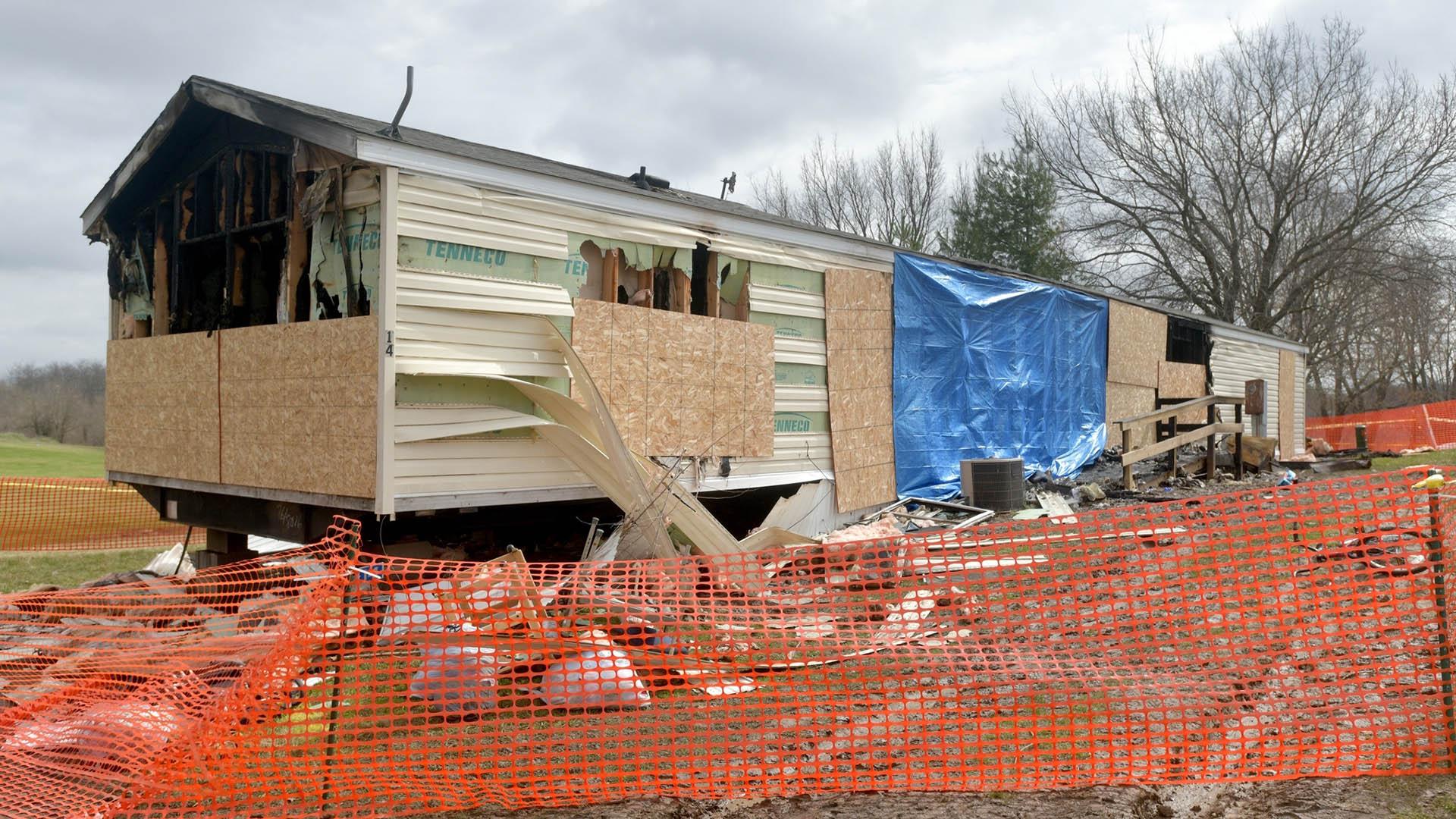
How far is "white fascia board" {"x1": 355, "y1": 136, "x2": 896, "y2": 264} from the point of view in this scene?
683 centimetres

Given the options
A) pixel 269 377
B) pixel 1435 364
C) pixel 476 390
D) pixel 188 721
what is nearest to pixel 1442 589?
pixel 188 721

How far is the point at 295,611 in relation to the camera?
406 cm

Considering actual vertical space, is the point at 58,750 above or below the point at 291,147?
below

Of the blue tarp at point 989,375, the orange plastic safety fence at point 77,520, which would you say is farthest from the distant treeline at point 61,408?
the blue tarp at point 989,375

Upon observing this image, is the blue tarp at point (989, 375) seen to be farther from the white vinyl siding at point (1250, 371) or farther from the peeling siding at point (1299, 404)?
the peeling siding at point (1299, 404)

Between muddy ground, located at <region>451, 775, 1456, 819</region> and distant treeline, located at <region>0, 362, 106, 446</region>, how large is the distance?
5151 cm

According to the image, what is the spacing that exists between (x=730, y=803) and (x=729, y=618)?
2.81 feet

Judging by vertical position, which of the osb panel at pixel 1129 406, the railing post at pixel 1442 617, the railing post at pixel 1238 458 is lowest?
the railing post at pixel 1442 617

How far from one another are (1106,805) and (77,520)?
14677 mm

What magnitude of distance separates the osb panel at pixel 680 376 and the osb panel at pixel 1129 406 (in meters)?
8.49

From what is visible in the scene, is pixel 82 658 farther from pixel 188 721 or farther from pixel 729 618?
pixel 729 618

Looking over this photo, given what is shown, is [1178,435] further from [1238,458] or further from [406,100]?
[406,100]

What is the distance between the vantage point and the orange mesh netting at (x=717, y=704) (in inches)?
155

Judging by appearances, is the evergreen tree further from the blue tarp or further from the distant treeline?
the distant treeline
